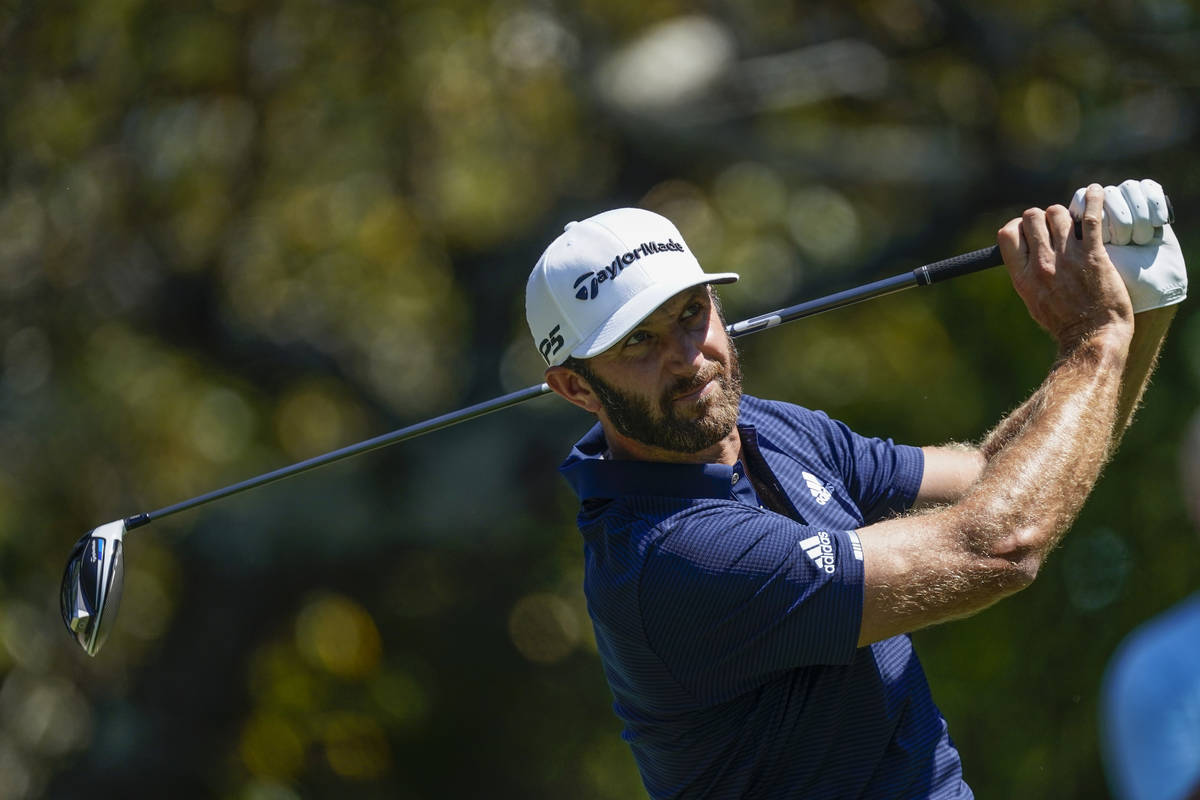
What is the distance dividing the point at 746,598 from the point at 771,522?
134 millimetres

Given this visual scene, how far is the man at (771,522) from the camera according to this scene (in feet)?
8.29

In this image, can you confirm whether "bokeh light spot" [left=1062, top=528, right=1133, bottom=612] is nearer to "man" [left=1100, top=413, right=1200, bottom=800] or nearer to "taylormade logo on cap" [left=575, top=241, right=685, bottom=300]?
"taylormade logo on cap" [left=575, top=241, right=685, bottom=300]

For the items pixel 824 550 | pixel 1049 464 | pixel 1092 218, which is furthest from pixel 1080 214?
pixel 824 550

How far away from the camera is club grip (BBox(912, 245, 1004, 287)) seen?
299cm

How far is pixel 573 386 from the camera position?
2916 mm

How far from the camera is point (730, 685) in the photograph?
261 centimetres

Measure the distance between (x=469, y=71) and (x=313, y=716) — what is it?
12.2 feet

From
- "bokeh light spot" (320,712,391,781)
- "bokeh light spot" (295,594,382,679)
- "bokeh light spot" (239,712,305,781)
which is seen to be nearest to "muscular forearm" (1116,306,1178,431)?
"bokeh light spot" (295,594,382,679)

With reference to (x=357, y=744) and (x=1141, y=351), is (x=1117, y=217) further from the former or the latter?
(x=357, y=744)

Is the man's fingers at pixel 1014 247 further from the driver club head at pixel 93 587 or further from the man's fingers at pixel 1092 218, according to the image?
the driver club head at pixel 93 587

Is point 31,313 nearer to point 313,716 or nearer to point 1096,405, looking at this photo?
point 313,716

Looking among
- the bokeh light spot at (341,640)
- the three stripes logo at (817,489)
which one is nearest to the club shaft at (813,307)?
the three stripes logo at (817,489)

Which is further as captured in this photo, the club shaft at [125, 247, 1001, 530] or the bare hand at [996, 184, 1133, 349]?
the club shaft at [125, 247, 1001, 530]

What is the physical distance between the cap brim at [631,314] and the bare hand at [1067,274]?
1.97 ft
